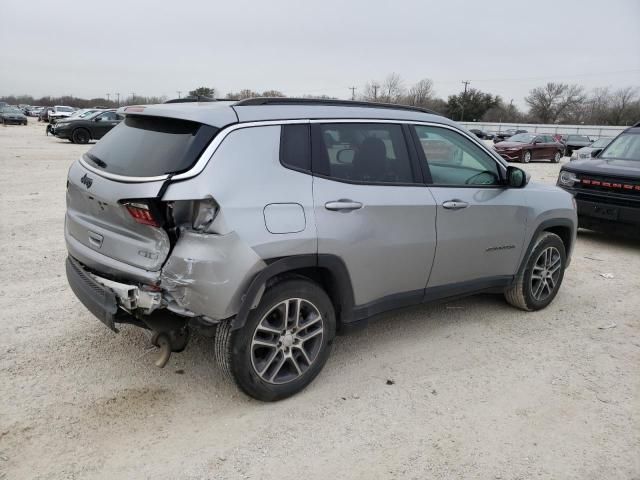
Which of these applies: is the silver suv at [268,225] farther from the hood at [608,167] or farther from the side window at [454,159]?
the hood at [608,167]

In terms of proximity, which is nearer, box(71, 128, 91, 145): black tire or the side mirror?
the side mirror

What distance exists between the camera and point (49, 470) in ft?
8.56

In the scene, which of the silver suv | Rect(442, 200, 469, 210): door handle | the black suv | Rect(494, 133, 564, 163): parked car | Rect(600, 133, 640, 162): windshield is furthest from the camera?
Rect(494, 133, 564, 163): parked car

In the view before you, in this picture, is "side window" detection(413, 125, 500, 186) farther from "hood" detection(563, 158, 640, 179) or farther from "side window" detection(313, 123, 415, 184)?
"hood" detection(563, 158, 640, 179)

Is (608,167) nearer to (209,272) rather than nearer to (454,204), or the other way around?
(454,204)

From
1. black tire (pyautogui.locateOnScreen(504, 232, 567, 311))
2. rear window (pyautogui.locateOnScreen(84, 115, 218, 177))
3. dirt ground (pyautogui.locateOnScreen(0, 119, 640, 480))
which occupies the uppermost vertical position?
rear window (pyautogui.locateOnScreen(84, 115, 218, 177))

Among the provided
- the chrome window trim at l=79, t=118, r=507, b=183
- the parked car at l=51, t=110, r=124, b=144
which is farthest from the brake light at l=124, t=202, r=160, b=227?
the parked car at l=51, t=110, r=124, b=144

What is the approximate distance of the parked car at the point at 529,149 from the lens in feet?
83.8

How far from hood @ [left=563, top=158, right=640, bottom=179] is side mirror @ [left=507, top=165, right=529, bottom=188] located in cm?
383

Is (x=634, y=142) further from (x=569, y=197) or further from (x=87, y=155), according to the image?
(x=87, y=155)

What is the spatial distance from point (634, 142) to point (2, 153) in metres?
18.4

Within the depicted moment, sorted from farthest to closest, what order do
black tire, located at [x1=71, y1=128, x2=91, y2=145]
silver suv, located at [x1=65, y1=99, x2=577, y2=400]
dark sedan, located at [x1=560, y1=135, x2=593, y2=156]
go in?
dark sedan, located at [x1=560, y1=135, x2=593, y2=156], black tire, located at [x1=71, y1=128, x2=91, y2=145], silver suv, located at [x1=65, y1=99, x2=577, y2=400]

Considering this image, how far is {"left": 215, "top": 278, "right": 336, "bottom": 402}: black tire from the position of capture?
3.05 meters

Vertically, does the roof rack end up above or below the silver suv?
above
